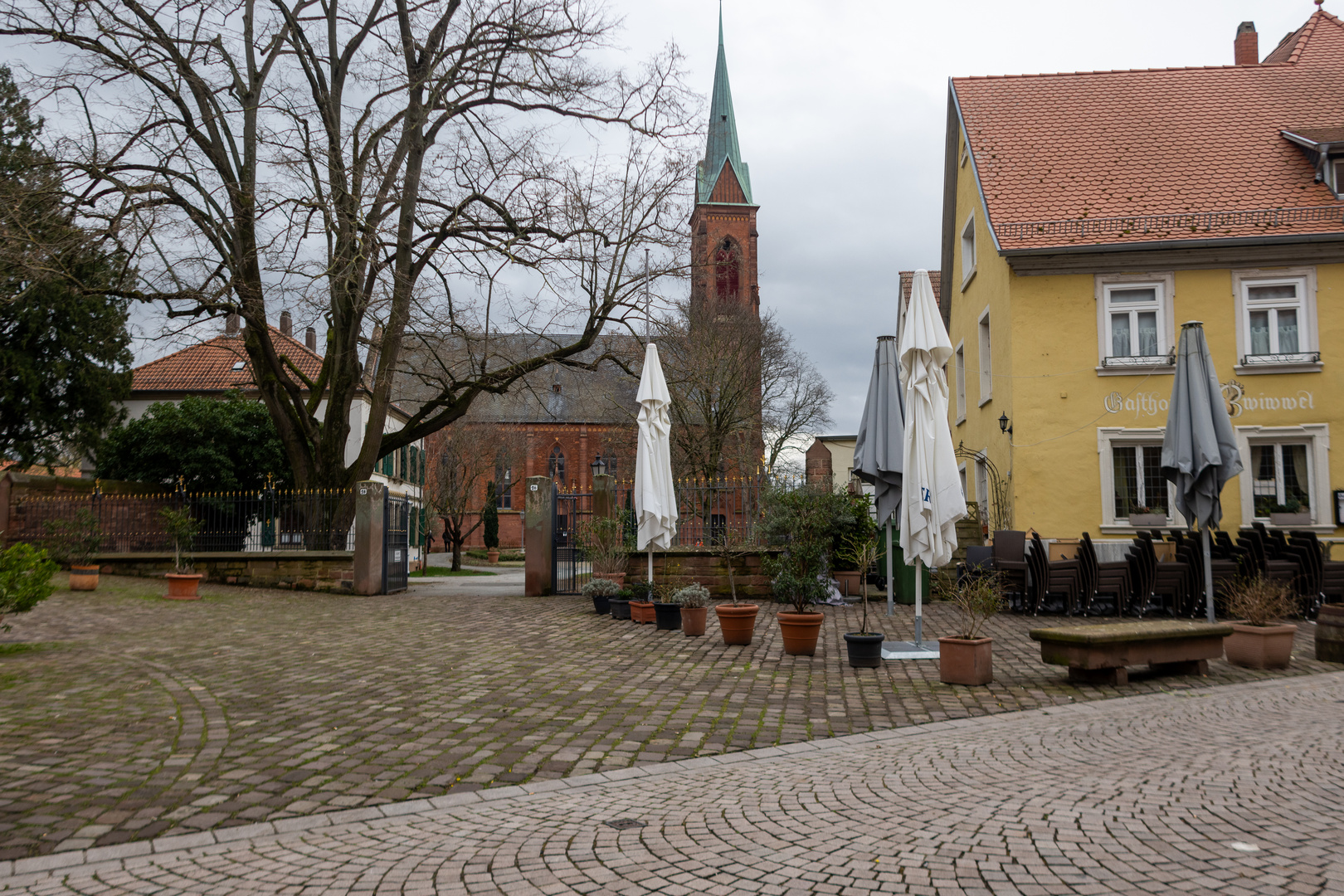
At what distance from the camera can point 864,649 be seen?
29.1 feet

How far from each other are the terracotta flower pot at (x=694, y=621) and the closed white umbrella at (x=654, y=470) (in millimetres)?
1387

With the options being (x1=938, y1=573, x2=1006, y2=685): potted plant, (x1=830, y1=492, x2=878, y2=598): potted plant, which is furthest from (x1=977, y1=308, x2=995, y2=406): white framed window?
(x1=938, y1=573, x2=1006, y2=685): potted plant

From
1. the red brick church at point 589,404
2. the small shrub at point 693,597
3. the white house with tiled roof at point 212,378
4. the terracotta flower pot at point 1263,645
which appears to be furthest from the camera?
the red brick church at point 589,404

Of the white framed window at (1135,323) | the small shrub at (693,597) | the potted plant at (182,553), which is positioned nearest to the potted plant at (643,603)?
the small shrub at (693,597)

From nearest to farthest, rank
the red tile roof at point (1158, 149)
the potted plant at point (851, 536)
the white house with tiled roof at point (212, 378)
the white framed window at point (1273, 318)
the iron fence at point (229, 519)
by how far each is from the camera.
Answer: the potted plant at point (851, 536) < the white framed window at point (1273, 318) < the red tile roof at point (1158, 149) < the iron fence at point (229, 519) < the white house with tiled roof at point (212, 378)

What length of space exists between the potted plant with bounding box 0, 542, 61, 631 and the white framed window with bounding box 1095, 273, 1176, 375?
1626 cm

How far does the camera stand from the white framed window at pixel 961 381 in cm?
2239

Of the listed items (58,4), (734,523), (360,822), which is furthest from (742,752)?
(58,4)

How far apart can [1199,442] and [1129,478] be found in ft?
21.5

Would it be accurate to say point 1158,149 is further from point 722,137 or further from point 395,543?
point 722,137

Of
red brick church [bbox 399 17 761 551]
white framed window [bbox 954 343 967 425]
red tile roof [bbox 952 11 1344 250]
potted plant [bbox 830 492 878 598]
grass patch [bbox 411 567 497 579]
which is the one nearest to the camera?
potted plant [bbox 830 492 878 598]

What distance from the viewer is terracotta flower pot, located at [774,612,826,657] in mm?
9602

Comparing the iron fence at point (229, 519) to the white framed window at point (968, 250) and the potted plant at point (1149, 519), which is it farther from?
the potted plant at point (1149, 519)

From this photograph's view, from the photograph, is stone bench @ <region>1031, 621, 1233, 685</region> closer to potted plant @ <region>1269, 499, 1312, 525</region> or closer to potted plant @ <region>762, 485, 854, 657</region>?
potted plant @ <region>762, 485, 854, 657</region>
